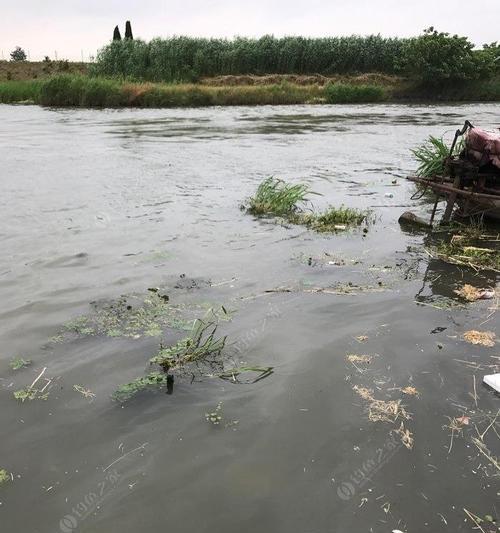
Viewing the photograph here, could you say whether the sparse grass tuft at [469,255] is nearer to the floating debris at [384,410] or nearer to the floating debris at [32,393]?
the floating debris at [384,410]

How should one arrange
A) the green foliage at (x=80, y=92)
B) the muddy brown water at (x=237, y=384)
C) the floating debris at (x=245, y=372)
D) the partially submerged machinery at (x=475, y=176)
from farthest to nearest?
the green foliage at (x=80, y=92) → the partially submerged machinery at (x=475, y=176) → the floating debris at (x=245, y=372) → the muddy brown water at (x=237, y=384)

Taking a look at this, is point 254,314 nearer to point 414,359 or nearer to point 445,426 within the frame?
point 414,359

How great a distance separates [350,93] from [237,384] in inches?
1359

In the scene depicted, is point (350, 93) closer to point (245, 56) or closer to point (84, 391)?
point (245, 56)

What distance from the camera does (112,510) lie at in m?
2.99

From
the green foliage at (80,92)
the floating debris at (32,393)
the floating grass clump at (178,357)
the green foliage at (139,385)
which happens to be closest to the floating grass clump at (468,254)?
the floating grass clump at (178,357)

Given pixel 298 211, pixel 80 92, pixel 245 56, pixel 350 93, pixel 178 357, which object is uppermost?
pixel 245 56

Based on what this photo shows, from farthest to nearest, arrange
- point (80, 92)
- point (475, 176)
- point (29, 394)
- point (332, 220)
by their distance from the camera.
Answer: point (80, 92) < point (332, 220) < point (475, 176) < point (29, 394)

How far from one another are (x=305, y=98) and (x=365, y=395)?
33049mm

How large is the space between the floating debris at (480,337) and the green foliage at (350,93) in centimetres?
3249

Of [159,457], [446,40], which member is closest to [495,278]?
[159,457]

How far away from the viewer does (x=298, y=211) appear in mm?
9711

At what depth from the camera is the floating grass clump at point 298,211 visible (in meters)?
8.76

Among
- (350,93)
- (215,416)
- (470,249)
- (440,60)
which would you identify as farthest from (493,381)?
(440,60)
